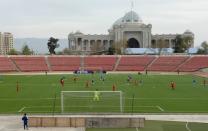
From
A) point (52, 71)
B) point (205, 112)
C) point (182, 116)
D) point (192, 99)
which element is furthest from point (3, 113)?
point (52, 71)

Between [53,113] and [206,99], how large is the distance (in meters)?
18.3

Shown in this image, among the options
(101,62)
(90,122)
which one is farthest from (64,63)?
(90,122)

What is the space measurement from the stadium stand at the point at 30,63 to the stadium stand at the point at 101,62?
1205cm

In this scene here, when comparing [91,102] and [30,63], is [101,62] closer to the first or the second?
[30,63]

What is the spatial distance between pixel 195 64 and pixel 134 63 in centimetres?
1692

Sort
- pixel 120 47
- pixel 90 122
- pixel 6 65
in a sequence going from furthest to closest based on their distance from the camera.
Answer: pixel 120 47 → pixel 6 65 → pixel 90 122

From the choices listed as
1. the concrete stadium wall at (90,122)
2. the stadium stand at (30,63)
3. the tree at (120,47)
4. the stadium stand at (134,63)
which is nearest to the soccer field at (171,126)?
the concrete stadium wall at (90,122)

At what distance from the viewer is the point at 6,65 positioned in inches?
4267

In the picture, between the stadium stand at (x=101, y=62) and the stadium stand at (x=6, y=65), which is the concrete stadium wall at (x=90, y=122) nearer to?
the stadium stand at (x=6, y=65)

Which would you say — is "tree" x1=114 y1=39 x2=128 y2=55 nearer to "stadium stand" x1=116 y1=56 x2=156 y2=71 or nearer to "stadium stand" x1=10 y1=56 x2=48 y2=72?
"stadium stand" x1=116 y1=56 x2=156 y2=71

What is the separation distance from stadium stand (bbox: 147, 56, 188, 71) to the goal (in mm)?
70651

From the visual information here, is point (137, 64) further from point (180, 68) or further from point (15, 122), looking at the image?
point (15, 122)

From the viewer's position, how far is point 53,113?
3488cm

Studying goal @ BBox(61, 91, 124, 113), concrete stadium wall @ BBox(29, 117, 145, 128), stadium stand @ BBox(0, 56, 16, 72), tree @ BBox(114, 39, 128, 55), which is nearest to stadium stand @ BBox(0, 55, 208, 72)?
stadium stand @ BBox(0, 56, 16, 72)
